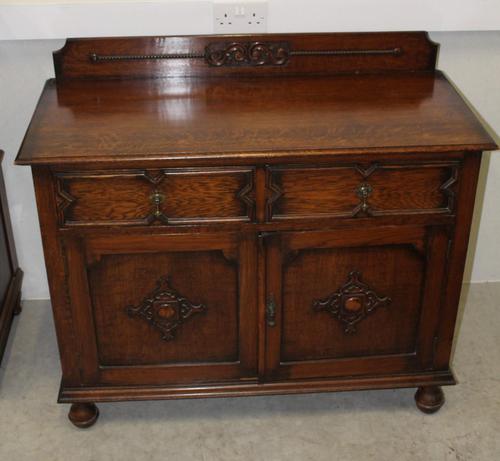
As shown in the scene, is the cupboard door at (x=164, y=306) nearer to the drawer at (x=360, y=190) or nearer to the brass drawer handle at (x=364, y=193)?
the drawer at (x=360, y=190)

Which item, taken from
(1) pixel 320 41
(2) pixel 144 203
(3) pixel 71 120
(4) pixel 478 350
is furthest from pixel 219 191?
(4) pixel 478 350

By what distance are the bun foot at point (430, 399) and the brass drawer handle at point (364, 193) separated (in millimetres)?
597

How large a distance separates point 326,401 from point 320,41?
0.95 meters

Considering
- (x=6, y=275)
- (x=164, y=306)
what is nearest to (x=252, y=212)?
(x=164, y=306)

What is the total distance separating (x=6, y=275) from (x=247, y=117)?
95 centimetres

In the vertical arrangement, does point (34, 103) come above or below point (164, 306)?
above

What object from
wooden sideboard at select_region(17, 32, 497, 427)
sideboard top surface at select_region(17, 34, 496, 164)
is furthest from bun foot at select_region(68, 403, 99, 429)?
sideboard top surface at select_region(17, 34, 496, 164)

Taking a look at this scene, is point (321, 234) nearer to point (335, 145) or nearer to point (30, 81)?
point (335, 145)

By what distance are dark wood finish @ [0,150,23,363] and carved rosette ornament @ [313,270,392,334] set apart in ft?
3.03

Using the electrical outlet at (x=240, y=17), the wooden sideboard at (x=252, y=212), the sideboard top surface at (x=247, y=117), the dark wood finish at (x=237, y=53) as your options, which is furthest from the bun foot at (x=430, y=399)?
the electrical outlet at (x=240, y=17)

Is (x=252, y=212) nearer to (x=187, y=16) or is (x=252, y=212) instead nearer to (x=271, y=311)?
(x=271, y=311)

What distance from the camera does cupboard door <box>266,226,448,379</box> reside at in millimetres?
1865

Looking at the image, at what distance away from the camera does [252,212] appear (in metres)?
1.79

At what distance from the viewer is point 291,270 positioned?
6.23 ft
